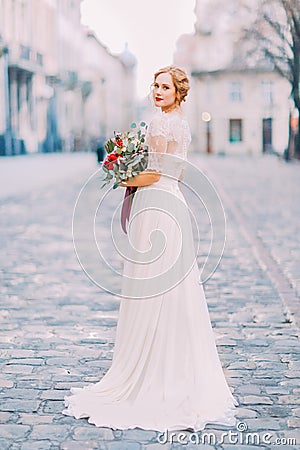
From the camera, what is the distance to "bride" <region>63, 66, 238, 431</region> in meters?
4.14

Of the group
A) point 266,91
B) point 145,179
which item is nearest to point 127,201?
point 145,179

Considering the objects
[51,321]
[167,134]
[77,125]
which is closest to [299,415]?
[167,134]

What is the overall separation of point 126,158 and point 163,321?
0.95 metres

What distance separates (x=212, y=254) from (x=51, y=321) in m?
3.94

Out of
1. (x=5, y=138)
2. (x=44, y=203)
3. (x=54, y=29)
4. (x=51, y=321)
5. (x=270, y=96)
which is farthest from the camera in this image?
(x=270, y=96)

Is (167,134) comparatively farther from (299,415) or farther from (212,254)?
(212,254)

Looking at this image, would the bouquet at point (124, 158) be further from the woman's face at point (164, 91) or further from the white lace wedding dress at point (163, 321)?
the woman's face at point (164, 91)

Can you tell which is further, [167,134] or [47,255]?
[47,255]

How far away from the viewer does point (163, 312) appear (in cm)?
425

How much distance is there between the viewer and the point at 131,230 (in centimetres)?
440

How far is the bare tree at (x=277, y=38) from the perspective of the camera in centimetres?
3356

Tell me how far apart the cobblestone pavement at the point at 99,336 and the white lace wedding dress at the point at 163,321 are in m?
0.19

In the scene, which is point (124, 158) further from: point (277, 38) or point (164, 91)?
point (277, 38)

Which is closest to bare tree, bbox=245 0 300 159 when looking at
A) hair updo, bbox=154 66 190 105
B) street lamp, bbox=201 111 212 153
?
street lamp, bbox=201 111 212 153
